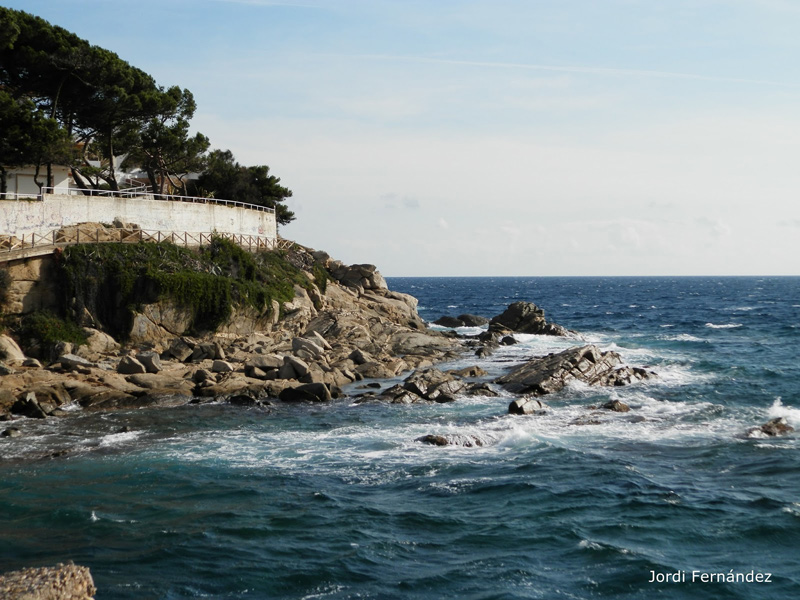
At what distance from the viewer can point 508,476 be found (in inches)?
910

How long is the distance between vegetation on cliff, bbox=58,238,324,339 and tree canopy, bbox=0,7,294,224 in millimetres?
7393

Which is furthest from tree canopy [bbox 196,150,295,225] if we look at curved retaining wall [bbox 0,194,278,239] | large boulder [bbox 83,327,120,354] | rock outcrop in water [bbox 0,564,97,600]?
rock outcrop in water [bbox 0,564,97,600]

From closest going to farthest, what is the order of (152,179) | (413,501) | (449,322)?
(413,501)
(152,179)
(449,322)

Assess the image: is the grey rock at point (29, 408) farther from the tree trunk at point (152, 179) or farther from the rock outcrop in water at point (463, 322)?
the rock outcrop in water at point (463, 322)

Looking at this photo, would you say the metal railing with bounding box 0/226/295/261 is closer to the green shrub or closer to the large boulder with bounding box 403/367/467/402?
the green shrub

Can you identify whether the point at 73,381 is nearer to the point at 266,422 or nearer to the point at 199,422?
the point at 199,422

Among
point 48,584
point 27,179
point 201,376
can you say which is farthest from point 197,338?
point 48,584

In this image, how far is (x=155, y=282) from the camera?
42.5m

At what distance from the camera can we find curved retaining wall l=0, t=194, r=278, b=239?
137 feet

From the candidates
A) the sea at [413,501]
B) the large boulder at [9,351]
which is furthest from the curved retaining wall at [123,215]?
the sea at [413,501]

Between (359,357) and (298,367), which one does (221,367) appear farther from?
(359,357)

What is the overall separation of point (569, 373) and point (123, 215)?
1108 inches

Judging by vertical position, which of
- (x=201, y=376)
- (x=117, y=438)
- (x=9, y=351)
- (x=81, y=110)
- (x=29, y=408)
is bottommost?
(x=117, y=438)

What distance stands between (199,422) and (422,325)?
32.2 metres
